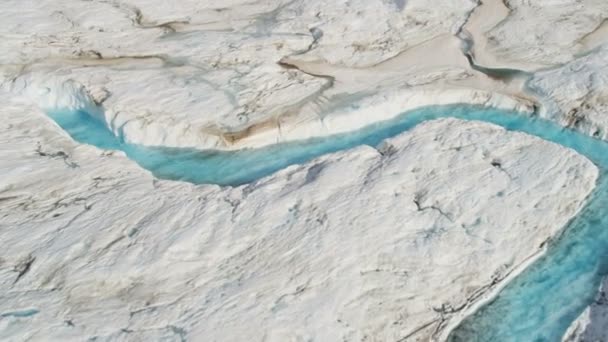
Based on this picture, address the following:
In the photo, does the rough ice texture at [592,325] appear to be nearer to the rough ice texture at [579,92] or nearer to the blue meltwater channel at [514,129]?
the blue meltwater channel at [514,129]

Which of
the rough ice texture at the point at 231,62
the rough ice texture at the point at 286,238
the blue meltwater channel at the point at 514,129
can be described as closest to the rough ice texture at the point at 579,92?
the blue meltwater channel at the point at 514,129

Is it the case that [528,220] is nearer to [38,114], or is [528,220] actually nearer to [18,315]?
[18,315]

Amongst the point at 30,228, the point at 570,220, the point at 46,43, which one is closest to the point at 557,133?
the point at 570,220

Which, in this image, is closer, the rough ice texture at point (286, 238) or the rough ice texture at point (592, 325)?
the rough ice texture at point (592, 325)

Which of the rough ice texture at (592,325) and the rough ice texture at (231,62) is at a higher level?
the rough ice texture at (231,62)

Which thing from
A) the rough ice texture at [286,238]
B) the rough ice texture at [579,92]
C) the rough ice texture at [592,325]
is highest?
the rough ice texture at [579,92]

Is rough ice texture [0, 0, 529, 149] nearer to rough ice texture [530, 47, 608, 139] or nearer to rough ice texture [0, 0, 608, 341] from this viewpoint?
rough ice texture [0, 0, 608, 341]

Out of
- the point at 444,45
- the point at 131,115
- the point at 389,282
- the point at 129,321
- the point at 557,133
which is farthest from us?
the point at 444,45
